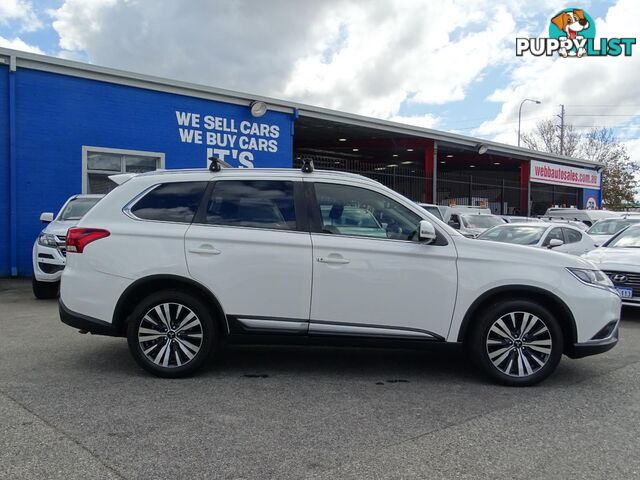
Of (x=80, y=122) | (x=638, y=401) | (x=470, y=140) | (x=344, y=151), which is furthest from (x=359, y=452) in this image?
(x=344, y=151)

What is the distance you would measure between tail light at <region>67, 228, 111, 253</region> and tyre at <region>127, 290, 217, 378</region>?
0.72 metres

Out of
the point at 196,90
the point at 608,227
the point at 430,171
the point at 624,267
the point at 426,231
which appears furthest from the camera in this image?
the point at 430,171

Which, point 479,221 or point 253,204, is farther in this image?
point 479,221

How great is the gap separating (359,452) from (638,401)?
8.62 ft

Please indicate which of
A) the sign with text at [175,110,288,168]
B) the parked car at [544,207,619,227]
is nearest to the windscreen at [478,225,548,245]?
the sign with text at [175,110,288,168]

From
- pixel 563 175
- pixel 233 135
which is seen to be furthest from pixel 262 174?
pixel 563 175

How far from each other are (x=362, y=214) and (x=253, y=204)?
3.27 feet

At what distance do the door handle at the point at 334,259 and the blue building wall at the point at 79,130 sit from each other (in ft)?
33.9

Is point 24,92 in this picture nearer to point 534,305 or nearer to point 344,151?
point 534,305

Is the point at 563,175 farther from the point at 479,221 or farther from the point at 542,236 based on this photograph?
the point at 542,236

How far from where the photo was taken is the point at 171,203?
16.4 ft

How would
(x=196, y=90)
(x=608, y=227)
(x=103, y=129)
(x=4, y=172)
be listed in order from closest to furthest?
(x=4, y=172), (x=103, y=129), (x=196, y=90), (x=608, y=227)

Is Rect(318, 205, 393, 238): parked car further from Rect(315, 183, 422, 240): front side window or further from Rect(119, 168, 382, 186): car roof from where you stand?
Rect(119, 168, 382, 186): car roof

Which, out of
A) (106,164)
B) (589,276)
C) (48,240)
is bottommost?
(589,276)
